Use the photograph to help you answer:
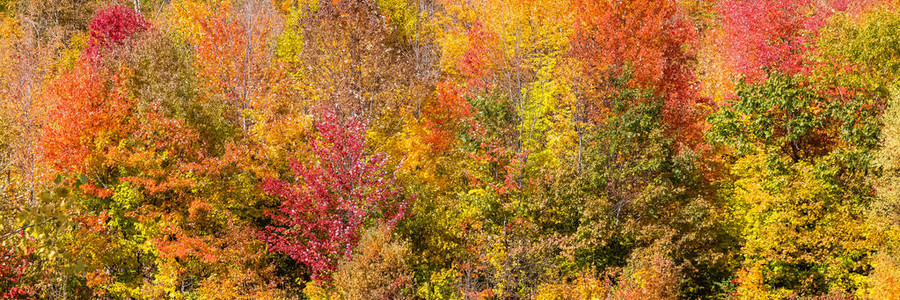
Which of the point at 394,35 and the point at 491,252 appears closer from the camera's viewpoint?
the point at 491,252

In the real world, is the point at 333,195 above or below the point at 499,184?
below

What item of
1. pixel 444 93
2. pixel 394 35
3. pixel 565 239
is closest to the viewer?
pixel 565 239

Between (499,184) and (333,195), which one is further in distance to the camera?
(499,184)

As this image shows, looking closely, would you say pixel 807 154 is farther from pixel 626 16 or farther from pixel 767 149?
pixel 626 16

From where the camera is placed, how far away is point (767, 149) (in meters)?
27.5

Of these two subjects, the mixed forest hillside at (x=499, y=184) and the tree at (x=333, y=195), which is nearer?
the mixed forest hillside at (x=499, y=184)

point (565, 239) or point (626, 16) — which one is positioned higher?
point (626, 16)

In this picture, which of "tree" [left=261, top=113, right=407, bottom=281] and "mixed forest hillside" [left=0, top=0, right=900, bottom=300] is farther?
"tree" [left=261, top=113, right=407, bottom=281]

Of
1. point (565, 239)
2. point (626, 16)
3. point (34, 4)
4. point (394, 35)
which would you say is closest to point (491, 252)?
point (565, 239)

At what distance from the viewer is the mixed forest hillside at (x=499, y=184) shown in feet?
82.9

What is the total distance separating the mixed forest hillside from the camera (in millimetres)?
25281

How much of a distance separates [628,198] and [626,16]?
1228 centimetres

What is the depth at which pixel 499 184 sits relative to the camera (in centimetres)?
2788

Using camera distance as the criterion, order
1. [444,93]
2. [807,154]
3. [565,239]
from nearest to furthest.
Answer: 1. [565,239]
2. [807,154]
3. [444,93]
